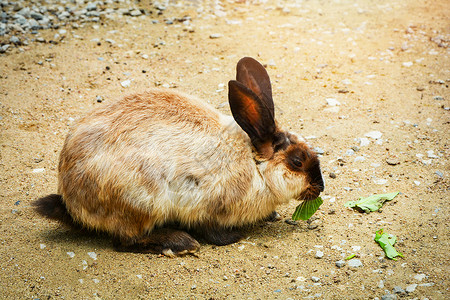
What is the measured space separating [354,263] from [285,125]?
255 centimetres

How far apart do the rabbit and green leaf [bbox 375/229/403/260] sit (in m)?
0.68

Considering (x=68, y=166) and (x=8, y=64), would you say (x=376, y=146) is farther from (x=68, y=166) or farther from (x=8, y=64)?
(x=8, y=64)

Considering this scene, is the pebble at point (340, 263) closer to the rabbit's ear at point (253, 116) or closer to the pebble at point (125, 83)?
the rabbit's ear at point (253, 116)

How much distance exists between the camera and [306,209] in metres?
4.69

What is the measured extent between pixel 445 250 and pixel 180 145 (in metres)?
2.45

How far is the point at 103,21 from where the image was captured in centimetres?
856

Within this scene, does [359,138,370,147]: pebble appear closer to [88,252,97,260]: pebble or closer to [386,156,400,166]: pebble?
[386,156,400,166]: pebble

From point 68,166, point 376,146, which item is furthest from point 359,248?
point 68,166

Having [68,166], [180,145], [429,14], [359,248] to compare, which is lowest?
[359,248]

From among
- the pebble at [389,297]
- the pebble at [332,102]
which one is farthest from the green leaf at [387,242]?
the pebble at [332,102]

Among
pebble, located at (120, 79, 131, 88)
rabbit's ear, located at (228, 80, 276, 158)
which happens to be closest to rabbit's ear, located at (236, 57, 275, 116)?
rabbit's ear, located at (228, 80, 276, 158)

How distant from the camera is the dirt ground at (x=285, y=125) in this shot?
12.9ft

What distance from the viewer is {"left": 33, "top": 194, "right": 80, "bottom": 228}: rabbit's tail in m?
4.34

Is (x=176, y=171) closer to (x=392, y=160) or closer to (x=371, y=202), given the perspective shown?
(x=371, y=202)
